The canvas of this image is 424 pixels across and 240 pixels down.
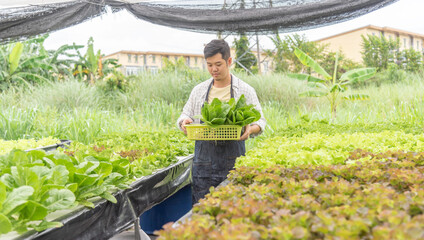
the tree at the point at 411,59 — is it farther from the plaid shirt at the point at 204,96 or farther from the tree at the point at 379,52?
the plaid shirt at the point at 204,96

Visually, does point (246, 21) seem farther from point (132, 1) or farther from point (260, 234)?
point (260, 234)

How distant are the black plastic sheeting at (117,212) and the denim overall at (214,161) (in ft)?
0.91

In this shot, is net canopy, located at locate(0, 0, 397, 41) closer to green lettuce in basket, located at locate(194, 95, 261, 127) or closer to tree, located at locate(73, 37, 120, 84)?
green lettuce in basket, located at locate(194, 95, 261, 127)

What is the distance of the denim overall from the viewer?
3.23 m

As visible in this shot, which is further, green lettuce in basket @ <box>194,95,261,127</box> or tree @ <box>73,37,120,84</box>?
tree @ <box>73,37,120,84</box>

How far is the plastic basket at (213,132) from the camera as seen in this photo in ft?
9.26

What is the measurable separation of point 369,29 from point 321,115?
116ft

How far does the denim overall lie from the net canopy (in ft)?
9.26

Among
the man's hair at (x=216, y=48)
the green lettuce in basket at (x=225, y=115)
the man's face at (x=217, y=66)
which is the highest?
the man's hair at (x=216, y=48)

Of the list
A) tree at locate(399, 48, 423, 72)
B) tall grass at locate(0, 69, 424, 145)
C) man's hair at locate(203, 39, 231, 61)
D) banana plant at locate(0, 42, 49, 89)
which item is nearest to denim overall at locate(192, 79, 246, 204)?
man's hair at locate(203, 39, 231, 61)

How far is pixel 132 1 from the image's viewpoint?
5902mm

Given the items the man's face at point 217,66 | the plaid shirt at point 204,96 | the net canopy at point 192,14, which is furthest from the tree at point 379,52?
the man's face at point 217,66

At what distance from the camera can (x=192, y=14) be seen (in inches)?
227

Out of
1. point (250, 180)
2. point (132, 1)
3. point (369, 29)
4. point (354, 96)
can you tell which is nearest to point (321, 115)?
point (354, 96)
